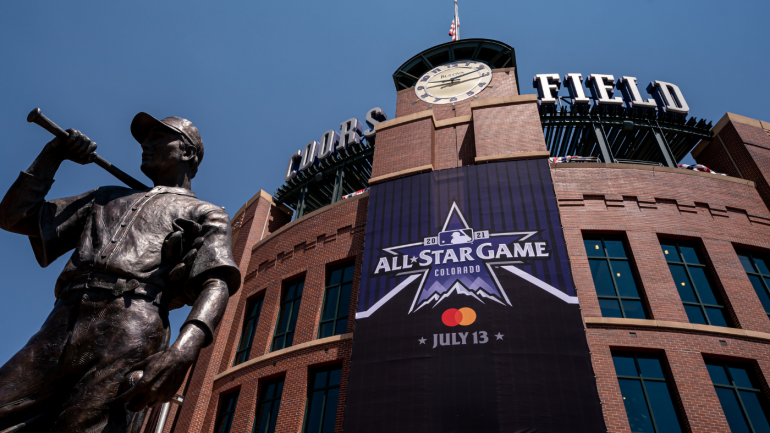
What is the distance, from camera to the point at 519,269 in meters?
14.2

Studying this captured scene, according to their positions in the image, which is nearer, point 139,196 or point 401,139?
point 139,196

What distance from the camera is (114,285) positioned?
2764 mm

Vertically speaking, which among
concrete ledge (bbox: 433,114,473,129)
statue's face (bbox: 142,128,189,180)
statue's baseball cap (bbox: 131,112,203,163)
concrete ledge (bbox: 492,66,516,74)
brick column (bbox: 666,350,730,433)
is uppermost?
concrete ledge (bbox: 492,66,516,74)

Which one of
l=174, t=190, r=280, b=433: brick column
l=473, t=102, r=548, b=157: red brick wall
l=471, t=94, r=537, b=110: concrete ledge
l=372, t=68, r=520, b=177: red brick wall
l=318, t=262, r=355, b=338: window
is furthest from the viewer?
l=471, t=94, r=537, b=110: concrete ledge

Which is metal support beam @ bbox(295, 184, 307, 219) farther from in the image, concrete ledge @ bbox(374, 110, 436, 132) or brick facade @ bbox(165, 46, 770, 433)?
concrete ledge @ bbox(374, 110, 436, 132)

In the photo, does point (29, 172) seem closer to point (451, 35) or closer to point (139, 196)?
point (139, 196)

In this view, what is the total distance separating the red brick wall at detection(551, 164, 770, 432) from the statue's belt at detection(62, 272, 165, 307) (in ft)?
40.4

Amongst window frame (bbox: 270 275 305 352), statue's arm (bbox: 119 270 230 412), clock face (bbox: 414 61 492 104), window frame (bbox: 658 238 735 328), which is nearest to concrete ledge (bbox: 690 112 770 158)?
window frame (bbox: 658 238 735 328)

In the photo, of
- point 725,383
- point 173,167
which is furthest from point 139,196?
point 725,383

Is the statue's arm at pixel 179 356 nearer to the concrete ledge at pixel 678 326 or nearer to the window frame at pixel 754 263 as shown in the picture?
the concrete ledge at pixel 678 326

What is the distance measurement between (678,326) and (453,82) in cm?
1650

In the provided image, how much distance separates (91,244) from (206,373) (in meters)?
17.0

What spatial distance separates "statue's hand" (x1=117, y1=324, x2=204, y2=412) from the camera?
2.29m

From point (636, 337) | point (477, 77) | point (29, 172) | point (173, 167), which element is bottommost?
point (29, 172)
